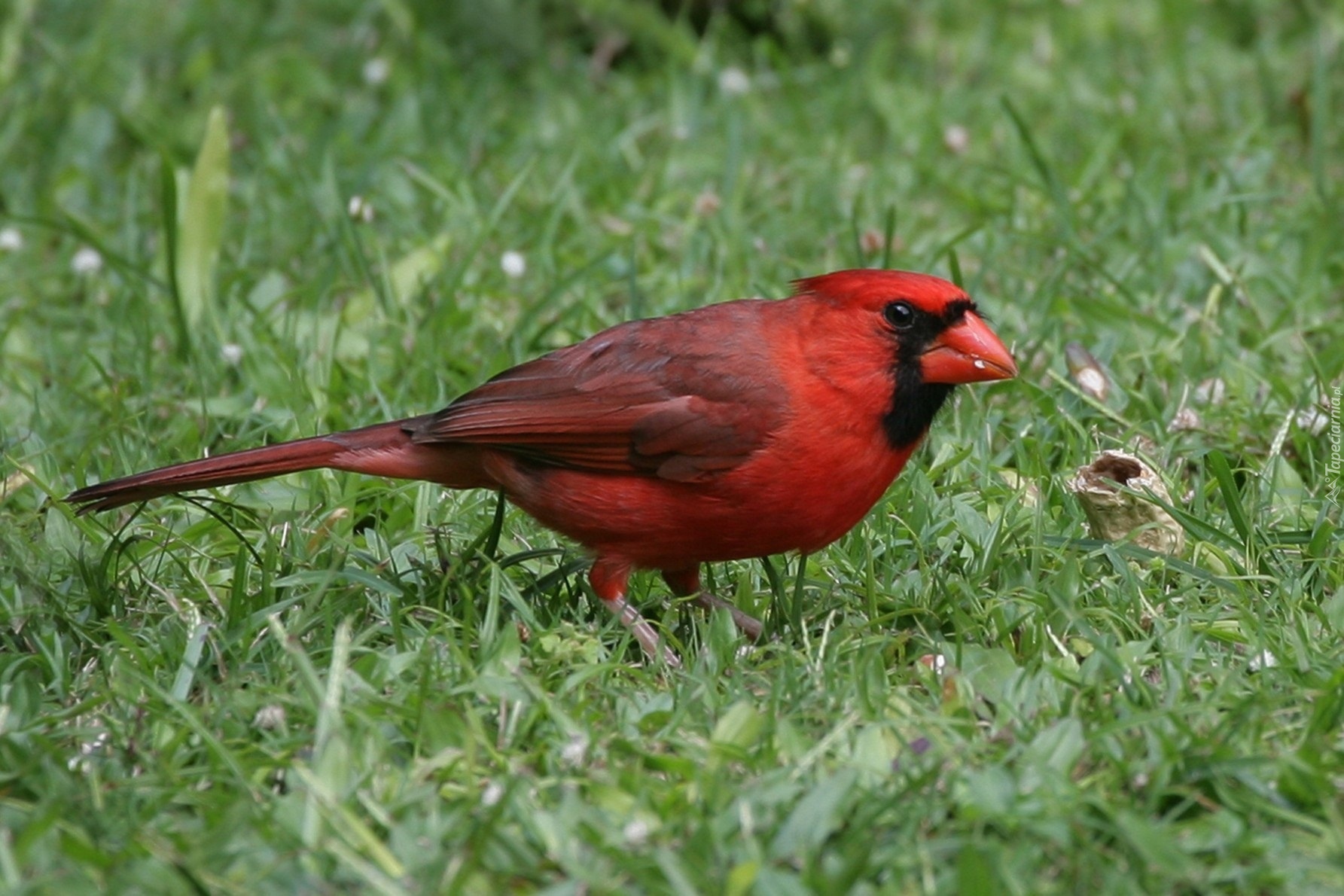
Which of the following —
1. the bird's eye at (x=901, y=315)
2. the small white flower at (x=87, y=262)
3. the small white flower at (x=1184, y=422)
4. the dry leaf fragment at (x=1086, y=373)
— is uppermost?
the bird's eye at (x=901, y=315)

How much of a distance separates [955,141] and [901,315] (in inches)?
104

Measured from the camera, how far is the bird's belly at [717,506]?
10.7 ft

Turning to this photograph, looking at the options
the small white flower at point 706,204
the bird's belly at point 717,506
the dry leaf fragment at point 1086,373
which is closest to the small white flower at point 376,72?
the small white flower at point 706,204

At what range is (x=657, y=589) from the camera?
379 cm

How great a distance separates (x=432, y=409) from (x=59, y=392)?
95 centimetres

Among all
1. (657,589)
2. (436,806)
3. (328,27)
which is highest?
(328,27)

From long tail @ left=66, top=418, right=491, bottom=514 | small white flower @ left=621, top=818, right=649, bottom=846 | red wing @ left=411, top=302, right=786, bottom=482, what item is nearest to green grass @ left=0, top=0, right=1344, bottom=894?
small white flower @ left=621, top=818, right=649, bottom=846

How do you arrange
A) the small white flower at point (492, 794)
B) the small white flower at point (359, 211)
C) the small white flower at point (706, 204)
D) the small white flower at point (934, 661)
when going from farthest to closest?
1. the small white flower at point (706, 204)
2. the small white flower at point (359, 211)
3. the small white flower at point (934, 661)
4. the small white flower at point (492, 794)

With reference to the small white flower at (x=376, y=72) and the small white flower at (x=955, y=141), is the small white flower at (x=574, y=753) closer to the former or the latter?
the small white flower at (x=955, y=141)

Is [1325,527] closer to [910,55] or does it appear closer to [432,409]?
[432,409]

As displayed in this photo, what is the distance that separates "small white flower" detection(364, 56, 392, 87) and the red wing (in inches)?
119

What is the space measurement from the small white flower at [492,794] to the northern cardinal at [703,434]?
57cm

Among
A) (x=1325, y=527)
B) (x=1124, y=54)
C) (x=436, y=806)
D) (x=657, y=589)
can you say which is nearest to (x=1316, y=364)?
(x=1325, y=527)

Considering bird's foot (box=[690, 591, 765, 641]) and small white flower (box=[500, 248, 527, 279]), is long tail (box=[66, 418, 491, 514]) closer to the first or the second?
bird's foot (box=[690, 591, 765, 641])
